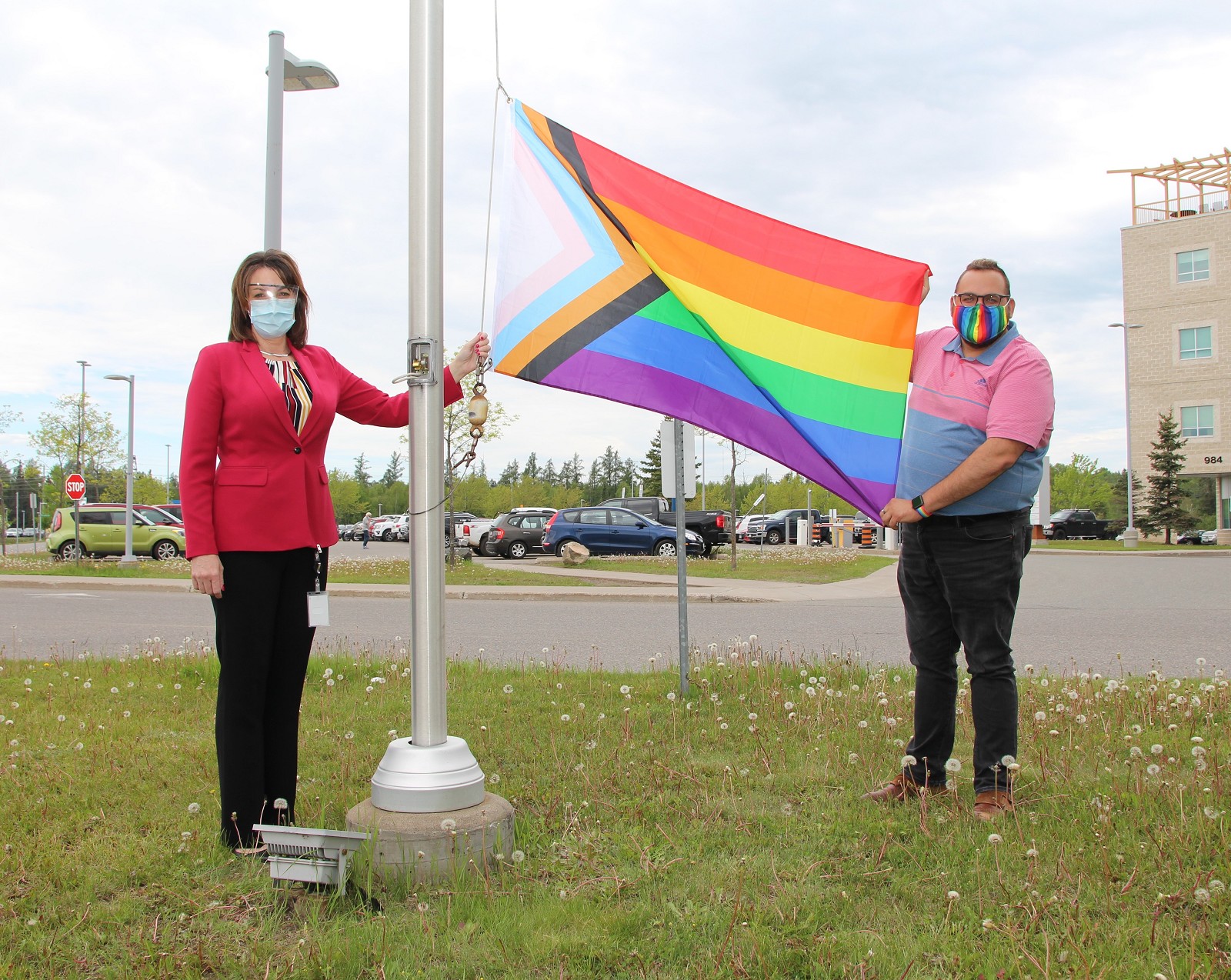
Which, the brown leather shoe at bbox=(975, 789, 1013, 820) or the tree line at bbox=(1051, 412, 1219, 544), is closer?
the brown leather shoe at bbox=(975, 789, 1013, 820)

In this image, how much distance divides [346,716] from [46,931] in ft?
9.23

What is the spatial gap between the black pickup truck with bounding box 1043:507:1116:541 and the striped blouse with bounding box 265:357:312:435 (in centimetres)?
4931

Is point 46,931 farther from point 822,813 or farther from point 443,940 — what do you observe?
point 822,813

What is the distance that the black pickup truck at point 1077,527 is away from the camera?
48.0 metres

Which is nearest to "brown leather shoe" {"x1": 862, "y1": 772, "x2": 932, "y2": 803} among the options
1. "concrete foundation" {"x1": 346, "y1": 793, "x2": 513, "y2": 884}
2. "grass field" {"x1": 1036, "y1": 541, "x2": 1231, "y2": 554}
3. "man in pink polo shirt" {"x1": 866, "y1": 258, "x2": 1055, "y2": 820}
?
"man in pink polo shirt" {"x1": 866, "y1": 258, "x2": 1055, "y2": 820}

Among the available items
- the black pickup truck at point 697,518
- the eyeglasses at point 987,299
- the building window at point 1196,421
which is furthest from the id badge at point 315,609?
the building window at point 1196,421

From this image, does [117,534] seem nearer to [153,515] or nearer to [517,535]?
[153,515]

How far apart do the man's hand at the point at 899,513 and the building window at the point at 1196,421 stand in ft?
164

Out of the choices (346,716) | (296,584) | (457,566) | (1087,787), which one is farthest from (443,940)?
(457,566)

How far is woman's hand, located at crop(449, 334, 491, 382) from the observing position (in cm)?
366

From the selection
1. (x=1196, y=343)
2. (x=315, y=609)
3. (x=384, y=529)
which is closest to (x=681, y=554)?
(x=315, y=609)

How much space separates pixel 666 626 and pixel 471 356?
27.3ft

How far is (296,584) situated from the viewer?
136 inches

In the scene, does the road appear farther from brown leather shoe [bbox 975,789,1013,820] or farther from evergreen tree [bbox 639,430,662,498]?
evergreen tree [bbox 639,430,662,498]
